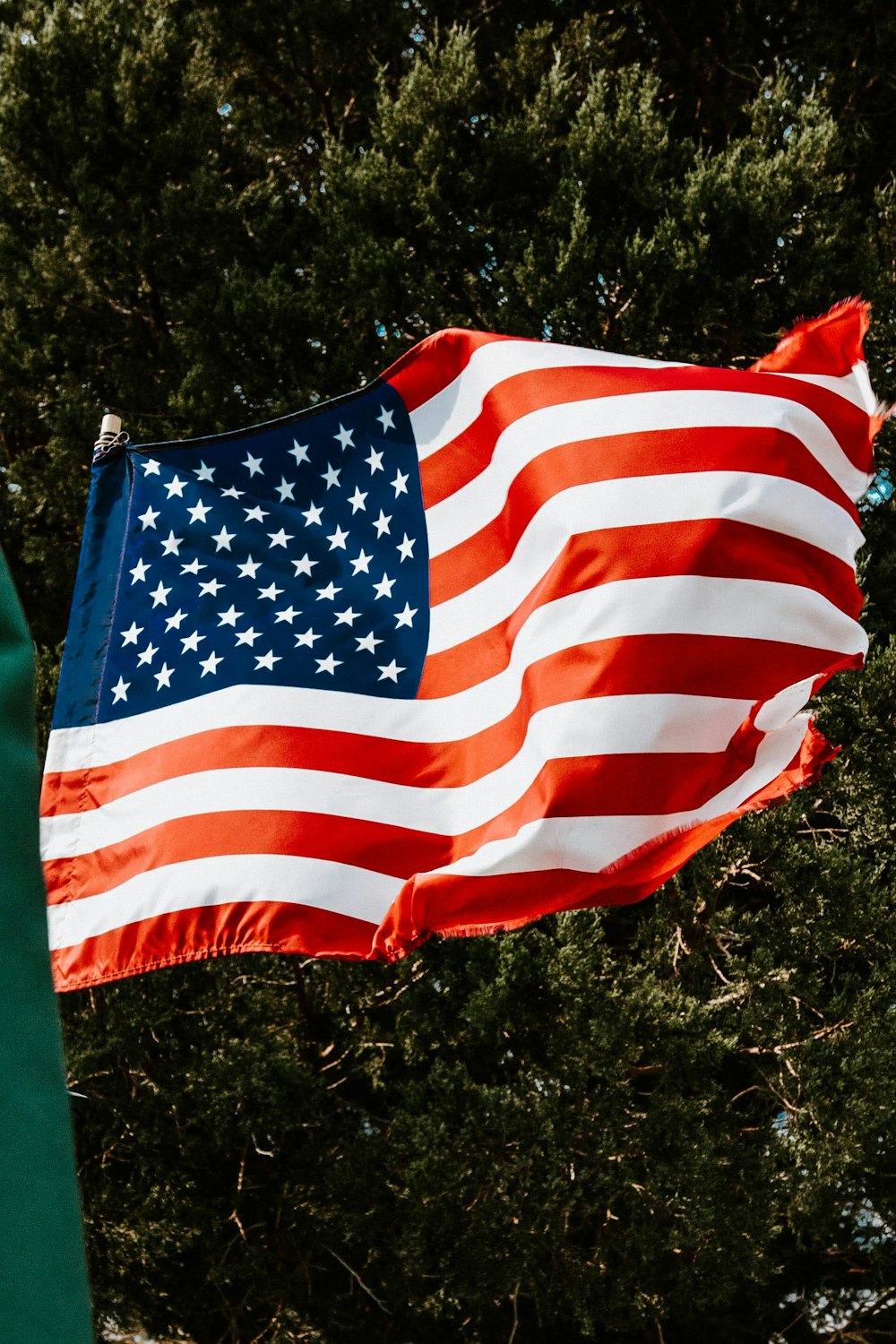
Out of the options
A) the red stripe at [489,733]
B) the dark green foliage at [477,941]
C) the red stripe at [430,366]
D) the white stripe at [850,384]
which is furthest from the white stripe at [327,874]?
the dark green foliage at [477,941]

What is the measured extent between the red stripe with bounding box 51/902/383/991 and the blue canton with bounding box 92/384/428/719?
651mm

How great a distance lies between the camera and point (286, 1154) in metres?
6.73

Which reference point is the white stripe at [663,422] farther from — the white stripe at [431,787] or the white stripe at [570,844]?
the white stripe at [570,844]

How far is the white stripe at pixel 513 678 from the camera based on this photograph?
3219mm

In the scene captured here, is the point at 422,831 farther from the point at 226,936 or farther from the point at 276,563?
the point at 276,563

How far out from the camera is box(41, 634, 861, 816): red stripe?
3178mm

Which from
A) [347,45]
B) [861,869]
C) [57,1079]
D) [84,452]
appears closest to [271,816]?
[57,1079]

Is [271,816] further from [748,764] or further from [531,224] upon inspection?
[531,224]

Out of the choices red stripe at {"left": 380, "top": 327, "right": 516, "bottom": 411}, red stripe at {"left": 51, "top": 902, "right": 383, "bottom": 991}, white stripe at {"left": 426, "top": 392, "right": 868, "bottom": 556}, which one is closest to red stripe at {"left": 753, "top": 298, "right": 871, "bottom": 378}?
white stripe at {"left": 426, "top": 392, "right": 868, "bottom": 556}

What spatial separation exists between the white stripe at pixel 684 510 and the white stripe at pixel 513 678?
171 mm

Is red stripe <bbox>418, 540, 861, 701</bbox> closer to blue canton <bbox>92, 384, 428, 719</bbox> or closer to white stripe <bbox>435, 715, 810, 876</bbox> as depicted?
blue canton <bbox>92, 384, 428, 719</bbox>

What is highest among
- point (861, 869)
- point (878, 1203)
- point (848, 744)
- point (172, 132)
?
point (172, 132)

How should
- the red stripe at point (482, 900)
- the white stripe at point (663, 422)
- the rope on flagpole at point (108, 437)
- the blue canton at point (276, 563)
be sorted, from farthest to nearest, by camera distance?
the rope on flagpole at point (108, 437) < the blue canton at point (276, 563) < the white stripe at point (663, 422) < the red stripe at point (482, 900)

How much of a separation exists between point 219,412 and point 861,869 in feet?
14.0
